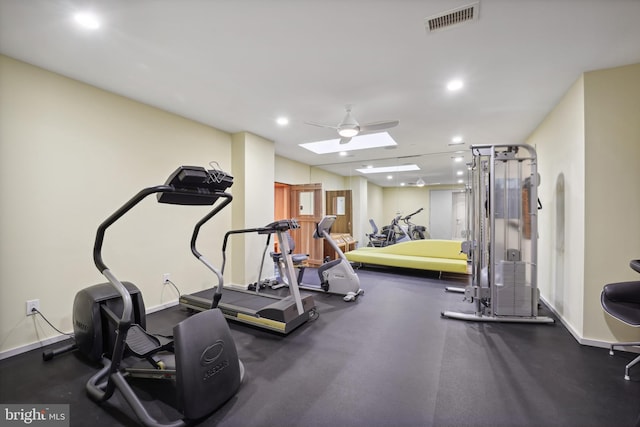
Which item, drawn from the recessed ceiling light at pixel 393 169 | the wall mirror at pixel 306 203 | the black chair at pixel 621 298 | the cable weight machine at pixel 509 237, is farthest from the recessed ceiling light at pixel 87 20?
the recessed ceiling light at pixel 393 169

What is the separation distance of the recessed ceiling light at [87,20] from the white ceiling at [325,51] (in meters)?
0.05

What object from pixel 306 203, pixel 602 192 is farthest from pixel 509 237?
pixel 306 203

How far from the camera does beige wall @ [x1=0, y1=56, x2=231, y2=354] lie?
2336 millimetres

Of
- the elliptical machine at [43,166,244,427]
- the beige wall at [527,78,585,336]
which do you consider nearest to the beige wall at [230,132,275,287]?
→ the elliptical machine at [43,166,244,427]

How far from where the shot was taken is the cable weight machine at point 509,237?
3.06m

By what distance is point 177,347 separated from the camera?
1.58 m

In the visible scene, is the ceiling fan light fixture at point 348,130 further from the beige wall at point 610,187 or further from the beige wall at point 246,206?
the beige wall at point 610,187

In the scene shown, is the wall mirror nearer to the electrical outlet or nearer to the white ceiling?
the white ceiling

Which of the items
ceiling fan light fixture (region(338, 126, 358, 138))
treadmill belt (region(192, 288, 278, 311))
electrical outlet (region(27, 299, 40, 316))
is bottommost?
treadmill belt (region(192, 288, 278, 311))

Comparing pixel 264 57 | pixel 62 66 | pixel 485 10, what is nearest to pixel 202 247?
pixel 62 66

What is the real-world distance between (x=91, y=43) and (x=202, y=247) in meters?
2.68

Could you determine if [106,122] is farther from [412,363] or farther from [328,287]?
[412,363]

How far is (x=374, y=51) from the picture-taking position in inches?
88.9

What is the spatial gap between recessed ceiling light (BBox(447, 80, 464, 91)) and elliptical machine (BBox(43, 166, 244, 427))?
2494 mm
